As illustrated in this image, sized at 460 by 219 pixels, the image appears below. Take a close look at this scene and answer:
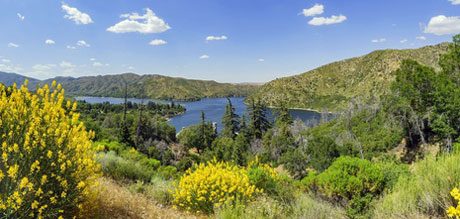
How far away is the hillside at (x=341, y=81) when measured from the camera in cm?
10950

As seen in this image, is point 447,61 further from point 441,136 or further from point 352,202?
point 352,202

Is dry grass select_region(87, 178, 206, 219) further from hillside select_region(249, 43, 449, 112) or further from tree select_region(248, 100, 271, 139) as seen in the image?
hillside select_region(249, 43, 449, 112)

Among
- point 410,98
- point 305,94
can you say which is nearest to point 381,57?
point 305,94

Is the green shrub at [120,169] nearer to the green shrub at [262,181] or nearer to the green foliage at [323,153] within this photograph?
the green shrub at [262,181]

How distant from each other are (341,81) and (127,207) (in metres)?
158

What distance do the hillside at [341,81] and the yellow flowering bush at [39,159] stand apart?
329 ft

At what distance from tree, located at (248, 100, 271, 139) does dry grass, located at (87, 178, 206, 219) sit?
33.6 m

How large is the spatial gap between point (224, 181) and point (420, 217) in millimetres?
2833

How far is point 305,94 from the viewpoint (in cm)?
13550

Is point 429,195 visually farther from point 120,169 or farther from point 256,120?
point 256,120

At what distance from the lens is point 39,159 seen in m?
2.46

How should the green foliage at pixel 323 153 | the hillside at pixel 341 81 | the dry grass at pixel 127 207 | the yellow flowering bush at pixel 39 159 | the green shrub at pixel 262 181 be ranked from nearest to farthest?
the yellow flowering bush at pixel 39 159
the dry grass at pixel 127 207
the green shrub at pixel 262 181
the green foliage at pixel 323 153
the hillside at pixel 341 81

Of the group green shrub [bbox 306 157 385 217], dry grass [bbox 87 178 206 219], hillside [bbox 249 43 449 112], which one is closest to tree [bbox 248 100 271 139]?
green shrub [bbox 306 157 385 217]

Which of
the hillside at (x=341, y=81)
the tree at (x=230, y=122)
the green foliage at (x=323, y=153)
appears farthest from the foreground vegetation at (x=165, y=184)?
the hillside at (x=341, y=81)
